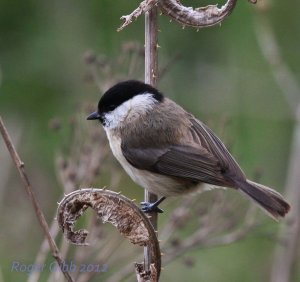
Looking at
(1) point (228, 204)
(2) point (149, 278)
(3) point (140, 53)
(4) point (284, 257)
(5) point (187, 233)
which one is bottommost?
(5) point (187, 233)

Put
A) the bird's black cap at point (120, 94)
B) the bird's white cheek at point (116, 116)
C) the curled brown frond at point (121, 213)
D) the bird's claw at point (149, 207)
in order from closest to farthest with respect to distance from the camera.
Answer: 1. the curled brown frond at point (121, 213)
2. the bird's claw at point (149, 207)
3. the bird's black cap at point (120, 94)
4. the bird's white cheek at point (116, 116)

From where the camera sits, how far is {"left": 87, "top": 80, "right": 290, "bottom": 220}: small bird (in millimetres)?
3543

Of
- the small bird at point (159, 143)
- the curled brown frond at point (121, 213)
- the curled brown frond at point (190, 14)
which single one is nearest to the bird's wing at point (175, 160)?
the small bird at point (159, 143)

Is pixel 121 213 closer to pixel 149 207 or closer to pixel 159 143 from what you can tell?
pixel 149 207

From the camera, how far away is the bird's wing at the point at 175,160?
3566 millimetres

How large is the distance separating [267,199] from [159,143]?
590mm

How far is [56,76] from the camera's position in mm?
5270

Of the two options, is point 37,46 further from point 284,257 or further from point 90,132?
point 284,257

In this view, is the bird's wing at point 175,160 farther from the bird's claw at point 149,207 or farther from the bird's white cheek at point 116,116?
the bird's claw at point 149,207

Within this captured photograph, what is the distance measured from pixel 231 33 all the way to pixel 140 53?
205 centimetres

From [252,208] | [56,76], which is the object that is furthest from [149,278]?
[56,76]

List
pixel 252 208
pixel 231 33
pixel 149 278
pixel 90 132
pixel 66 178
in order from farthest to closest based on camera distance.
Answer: pixel 231 33 < pixel 252 208 < pixel 90 132 < pixel 66 178 < pixel 149 278

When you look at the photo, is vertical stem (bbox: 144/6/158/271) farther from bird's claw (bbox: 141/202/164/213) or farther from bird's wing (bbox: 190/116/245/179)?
bird's wing (bbox: 190/116/245/179)

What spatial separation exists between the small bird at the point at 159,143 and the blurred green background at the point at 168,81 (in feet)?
3.95
